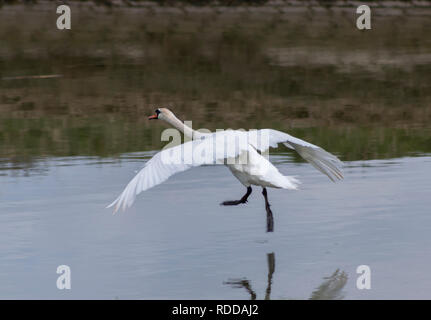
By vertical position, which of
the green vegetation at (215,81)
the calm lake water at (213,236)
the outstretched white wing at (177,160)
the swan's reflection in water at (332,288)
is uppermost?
the green vegetation at (215,81)

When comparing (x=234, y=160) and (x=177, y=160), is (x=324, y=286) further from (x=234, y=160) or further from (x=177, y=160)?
(x=234, y=160)

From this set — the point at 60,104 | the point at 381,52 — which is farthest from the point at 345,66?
the point at 60,104

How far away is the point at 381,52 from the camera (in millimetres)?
32062

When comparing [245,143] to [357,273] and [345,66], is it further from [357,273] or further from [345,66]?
[345,66]

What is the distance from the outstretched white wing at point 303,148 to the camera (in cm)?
1047

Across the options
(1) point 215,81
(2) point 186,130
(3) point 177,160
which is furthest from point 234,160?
(1) point 215,81

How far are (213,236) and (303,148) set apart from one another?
1566 mm

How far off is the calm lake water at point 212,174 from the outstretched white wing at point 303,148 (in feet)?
1.82

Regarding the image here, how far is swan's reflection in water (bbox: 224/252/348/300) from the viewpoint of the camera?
8.39 m

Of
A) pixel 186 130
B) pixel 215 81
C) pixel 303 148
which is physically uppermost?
pixel 215 81

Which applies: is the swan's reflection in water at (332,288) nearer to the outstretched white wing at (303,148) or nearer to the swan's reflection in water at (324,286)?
the swan's reflection in water at (324,286)

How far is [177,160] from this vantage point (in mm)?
9602

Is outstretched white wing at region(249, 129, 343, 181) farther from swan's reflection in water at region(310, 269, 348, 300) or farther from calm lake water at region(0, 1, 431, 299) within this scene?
swan's reflection in water at region(310, 269, 348, 300)

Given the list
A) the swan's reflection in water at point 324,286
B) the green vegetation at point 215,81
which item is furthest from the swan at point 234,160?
the green vegetation at point 215,81
